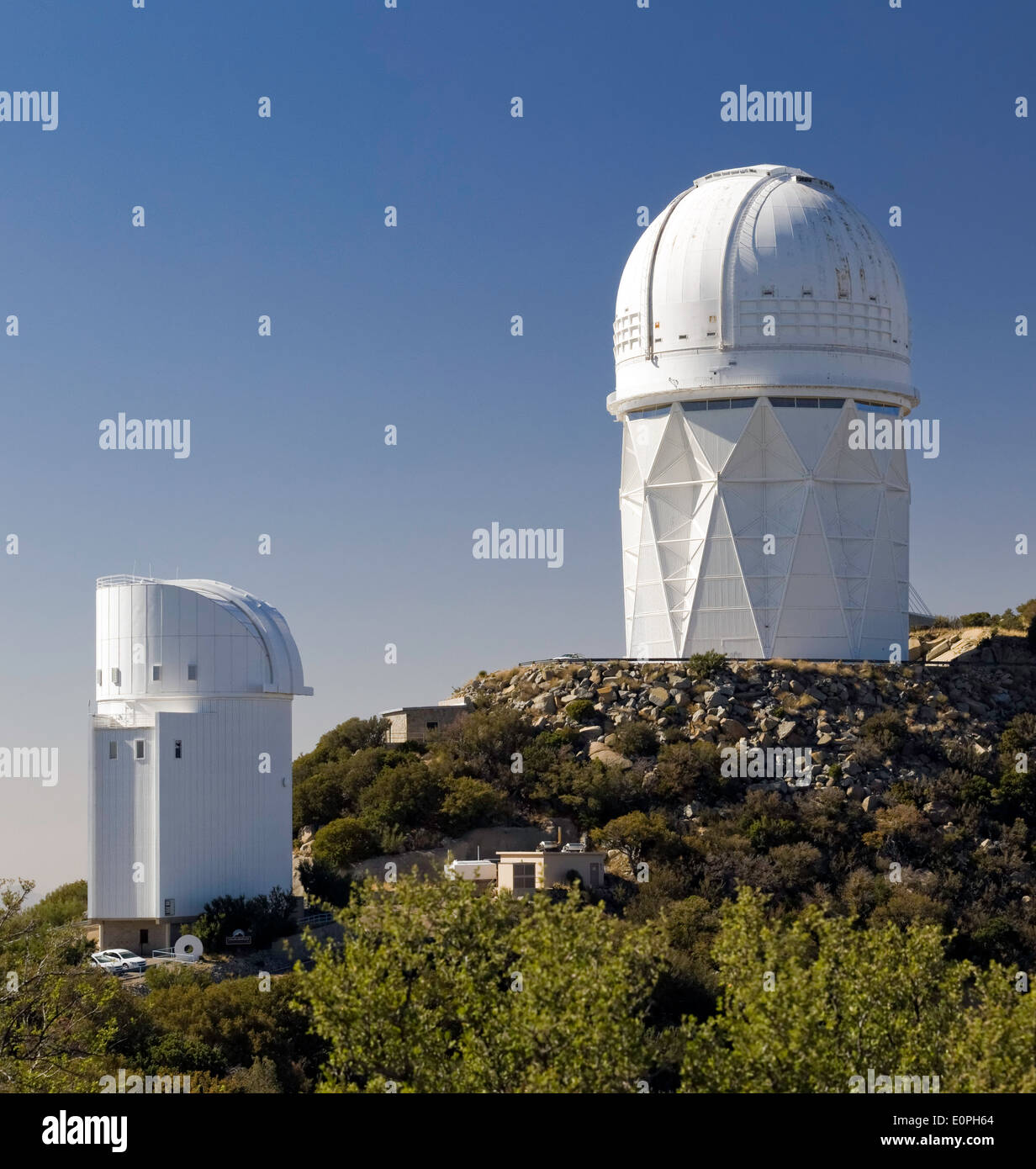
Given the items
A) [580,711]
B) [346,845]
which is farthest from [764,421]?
[346,845]

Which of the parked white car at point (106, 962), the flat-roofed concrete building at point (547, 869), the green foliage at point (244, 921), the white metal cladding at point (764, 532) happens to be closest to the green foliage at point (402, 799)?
the flat-roofed concrete building at point (547, 869)

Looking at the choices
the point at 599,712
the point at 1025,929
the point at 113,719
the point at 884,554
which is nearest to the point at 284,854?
the point at 113,719

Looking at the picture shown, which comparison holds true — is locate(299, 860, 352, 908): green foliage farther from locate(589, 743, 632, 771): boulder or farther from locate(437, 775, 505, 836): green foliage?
locate(589, 743, 632, 771): boulder

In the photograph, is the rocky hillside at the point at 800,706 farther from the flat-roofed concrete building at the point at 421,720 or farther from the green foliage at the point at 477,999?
the green foliage at the point at 477,999

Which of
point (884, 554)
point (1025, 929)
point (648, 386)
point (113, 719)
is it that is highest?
point (648, 386)

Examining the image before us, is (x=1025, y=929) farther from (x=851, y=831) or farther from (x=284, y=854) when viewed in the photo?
(x=284, y=854)

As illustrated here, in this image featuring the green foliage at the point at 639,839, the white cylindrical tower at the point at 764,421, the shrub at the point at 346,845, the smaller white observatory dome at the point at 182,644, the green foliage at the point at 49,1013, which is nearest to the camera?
the green foliage at the point at 49,1013
